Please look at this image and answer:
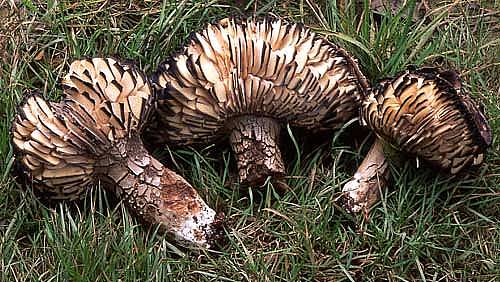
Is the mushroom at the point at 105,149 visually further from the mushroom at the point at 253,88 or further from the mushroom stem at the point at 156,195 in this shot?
the mushroom at the point at 253,88

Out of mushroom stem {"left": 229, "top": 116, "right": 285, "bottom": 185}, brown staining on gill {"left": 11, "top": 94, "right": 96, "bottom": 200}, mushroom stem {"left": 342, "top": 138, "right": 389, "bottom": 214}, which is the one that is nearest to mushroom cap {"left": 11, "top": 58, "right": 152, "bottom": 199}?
brown staining on gill {"left": 11, "top": 94, "right": 96, "bottom": 200}

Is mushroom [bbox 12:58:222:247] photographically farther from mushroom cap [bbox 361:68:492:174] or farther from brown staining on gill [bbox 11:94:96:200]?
mushroom cap [bbox 361:68:492:174]

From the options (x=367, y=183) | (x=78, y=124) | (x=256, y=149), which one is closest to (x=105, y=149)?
(x=78, y=124)

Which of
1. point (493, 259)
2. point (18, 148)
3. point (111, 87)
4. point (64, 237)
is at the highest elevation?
point (111, 87)

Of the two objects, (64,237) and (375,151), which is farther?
(375,151)

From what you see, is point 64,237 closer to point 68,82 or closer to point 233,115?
point 68,82

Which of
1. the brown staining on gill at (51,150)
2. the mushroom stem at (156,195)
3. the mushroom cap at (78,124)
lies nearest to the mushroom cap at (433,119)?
the mushroom stem at (156,195)

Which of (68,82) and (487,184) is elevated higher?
(68,82)

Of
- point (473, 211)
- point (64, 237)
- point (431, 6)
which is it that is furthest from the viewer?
point (431, 6)

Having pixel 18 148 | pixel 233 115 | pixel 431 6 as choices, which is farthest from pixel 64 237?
pixel 431 6
